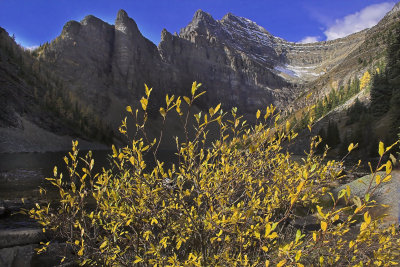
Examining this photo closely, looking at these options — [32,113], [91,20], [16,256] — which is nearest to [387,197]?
[16,256]

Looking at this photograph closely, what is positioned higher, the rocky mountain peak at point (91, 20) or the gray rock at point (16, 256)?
the rocky mountain peak at point (91, 20)

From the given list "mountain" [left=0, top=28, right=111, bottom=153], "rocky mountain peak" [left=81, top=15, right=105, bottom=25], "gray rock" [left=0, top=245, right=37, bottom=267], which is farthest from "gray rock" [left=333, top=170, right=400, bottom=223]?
"rocky mountain peak" [left=81, top=15, right=105, bottom=25]

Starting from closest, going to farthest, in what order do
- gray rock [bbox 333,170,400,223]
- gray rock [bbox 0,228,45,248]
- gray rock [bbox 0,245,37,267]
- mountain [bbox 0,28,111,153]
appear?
1. gray rock [bbox 0,245,37,267]
2. gray rock [bbox 0,228,45,248]
3. gray rock [bbox 333,170,400,223]
4. mountain [bbox 0,28,111,153]

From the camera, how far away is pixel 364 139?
54.9 metres

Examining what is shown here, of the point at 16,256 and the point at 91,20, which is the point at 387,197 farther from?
the point at 91,20

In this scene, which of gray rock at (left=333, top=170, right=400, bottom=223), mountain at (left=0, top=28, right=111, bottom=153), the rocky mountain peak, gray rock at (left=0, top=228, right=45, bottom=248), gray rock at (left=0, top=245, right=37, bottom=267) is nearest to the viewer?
gray rock at (left=0, top=245, right=37, bottom=267)

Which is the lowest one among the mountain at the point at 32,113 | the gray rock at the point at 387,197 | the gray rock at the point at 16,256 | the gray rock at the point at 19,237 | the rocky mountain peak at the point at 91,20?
the gray rock at the point at 387,197


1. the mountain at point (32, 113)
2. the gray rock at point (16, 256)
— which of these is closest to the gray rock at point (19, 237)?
the gray rock at point (16, 256)

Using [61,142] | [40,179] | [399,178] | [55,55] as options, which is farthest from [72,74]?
[399,178]

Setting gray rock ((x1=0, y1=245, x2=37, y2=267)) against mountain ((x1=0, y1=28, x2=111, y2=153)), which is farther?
mountain ((x1=0, y1=28, x2=111, y2=153))

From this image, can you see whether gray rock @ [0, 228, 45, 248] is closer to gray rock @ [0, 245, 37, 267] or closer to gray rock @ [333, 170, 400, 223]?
gray rock @ [0, 245, 37, 267]

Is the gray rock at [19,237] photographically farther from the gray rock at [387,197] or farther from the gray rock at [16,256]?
the gray rock at [387,197]

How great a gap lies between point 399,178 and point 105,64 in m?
209

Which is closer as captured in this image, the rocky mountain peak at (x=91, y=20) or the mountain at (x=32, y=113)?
the mountain at (x=32, y=113)
